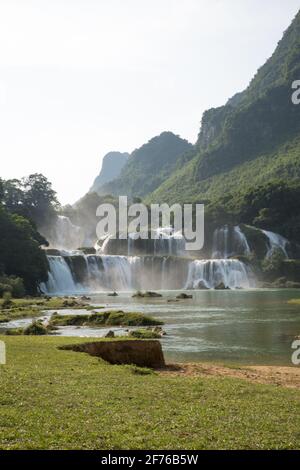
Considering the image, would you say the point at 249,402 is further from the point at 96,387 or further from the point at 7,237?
the point at 7,237

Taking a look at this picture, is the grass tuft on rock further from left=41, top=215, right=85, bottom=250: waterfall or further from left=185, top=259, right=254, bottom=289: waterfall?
left=41, top=215, right=85, bottom=250: waterfall

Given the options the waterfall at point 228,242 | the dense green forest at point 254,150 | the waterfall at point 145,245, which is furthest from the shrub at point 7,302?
the dense green forest at point 254,150

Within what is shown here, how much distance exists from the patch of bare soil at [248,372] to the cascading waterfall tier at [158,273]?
68.4 m

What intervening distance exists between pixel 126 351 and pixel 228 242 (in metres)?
95.8

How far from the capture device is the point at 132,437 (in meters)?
9.75

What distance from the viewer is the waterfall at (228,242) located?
114m

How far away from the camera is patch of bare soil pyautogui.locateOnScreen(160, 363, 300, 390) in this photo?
65.2 ft

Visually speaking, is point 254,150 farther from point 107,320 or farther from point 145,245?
point 107,320

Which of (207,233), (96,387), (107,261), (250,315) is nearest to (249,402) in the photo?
(96,387)

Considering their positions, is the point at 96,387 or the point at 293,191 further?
the point at 293,191

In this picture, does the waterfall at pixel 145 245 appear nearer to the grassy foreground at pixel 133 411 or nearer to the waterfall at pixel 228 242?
the waterfall at pixel 228 242

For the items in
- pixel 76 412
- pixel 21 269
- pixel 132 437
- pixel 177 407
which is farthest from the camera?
pixel 21 269

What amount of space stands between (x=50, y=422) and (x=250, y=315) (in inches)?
1442

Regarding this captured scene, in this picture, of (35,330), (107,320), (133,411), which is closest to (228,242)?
(107,320)
